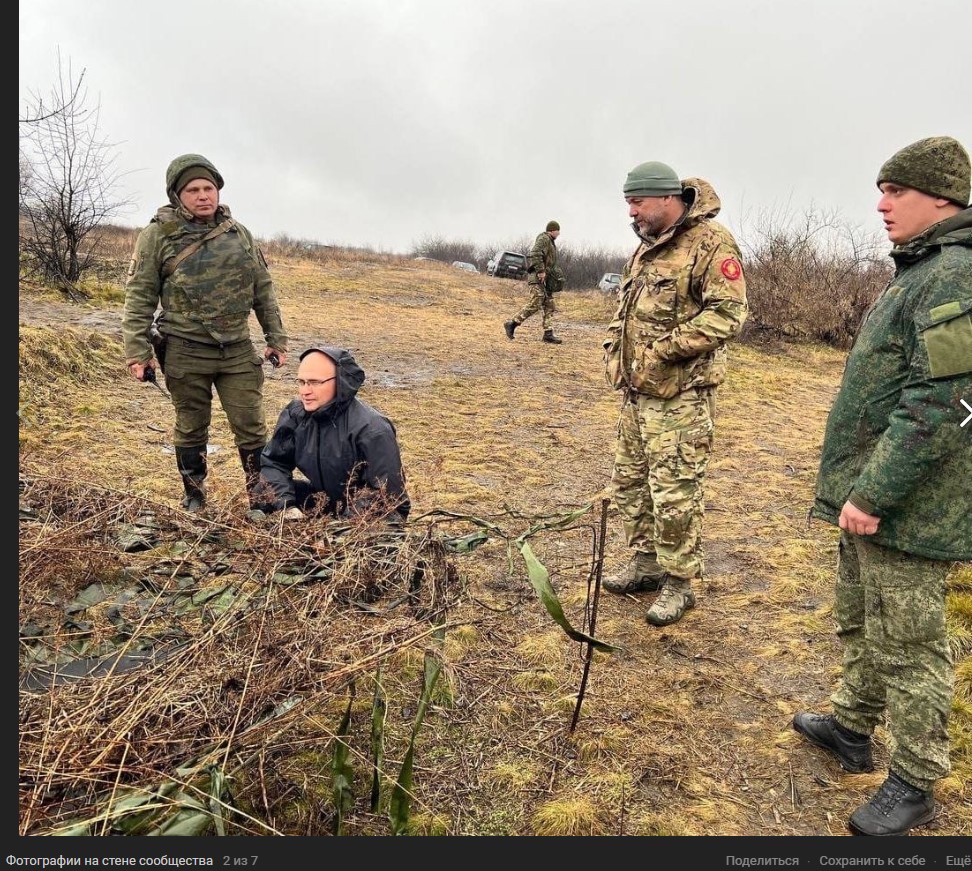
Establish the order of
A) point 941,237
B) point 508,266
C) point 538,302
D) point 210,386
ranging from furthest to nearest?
point 508,266
point 538,302
point 210,386
point 941,237

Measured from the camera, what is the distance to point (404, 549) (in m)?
2.07

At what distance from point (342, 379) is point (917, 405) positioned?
7.50ft

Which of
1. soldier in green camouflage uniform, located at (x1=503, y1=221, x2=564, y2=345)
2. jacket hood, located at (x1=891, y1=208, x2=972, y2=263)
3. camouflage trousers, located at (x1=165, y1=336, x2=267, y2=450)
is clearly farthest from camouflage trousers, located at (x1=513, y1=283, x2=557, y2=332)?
jacket hood, located at (x1=891, y1=208, x2=972, y2=263)

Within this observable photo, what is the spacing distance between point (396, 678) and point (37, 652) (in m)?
1.41

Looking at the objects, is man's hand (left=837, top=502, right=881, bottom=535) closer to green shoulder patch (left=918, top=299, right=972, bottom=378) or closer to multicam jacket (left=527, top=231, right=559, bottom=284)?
green shoulder patch (left=918, top=299, right=972, bottom=378)

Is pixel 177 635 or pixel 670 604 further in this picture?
pixel 670 604

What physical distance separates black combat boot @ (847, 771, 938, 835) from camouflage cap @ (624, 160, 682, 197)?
2.39 metres

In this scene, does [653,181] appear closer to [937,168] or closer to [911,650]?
[937,168]

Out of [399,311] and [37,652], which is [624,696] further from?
[399,311]

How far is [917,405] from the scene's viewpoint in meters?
1.82

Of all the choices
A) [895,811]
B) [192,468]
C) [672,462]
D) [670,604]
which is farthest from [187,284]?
[895,811]

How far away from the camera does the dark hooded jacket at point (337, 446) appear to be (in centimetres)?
309

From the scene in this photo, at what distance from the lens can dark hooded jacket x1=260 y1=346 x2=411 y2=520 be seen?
3.09 m

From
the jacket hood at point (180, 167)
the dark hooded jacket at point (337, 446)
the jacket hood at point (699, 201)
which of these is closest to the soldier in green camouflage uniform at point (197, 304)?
the jacket hood at point (180, 167)
